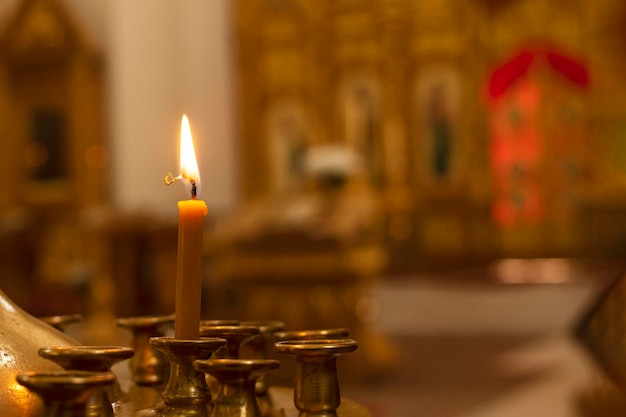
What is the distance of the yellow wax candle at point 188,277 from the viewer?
1.84ft

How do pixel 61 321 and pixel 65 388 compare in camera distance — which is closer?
pixel 65 388

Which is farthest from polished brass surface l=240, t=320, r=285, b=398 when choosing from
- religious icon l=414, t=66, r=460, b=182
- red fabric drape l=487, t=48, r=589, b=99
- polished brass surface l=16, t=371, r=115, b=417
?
red fabric drape l=487, t=48, r=589, b=99

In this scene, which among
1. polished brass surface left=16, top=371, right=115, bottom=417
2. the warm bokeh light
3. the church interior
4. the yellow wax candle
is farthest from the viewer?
the warm bokeh light

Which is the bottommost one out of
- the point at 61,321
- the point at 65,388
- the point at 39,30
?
the point at 65,388

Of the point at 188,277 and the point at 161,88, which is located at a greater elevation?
the point at 161,88

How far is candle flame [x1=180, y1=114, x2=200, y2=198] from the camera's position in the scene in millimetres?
616

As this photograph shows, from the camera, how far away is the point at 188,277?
0.56 m

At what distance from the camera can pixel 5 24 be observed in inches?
389

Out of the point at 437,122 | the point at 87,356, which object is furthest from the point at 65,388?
the point at 437,122

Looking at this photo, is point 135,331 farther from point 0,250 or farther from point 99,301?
point 0,250

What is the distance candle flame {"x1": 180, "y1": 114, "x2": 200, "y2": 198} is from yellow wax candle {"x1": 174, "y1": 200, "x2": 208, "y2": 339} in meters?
0.03

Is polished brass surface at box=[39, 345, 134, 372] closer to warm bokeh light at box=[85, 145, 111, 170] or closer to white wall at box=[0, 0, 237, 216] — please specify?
white wall at box=[0, 0, 237, 216]

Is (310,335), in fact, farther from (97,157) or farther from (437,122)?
(97,157)

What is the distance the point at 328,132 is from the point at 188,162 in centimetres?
942
